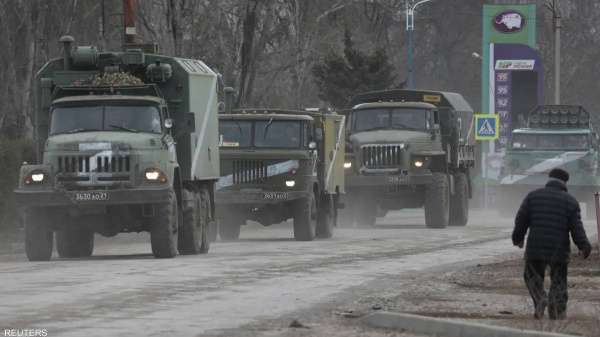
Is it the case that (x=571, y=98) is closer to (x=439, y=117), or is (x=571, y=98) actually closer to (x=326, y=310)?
(x=439, y=117)

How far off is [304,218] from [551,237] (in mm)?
16640

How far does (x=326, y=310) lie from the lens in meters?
16.3

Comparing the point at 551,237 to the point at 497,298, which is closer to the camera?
the point at 551,237

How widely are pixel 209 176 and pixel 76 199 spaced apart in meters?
3.99

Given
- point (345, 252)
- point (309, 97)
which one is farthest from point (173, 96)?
point (309, 97)

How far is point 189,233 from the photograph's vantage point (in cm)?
2653

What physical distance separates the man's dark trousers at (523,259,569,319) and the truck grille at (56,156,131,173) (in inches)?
410

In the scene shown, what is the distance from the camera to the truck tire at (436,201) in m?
38.5

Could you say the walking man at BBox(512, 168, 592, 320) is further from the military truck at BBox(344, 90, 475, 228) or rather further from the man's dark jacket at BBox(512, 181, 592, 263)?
the military truck at BBox(344, 90, 475, 228)

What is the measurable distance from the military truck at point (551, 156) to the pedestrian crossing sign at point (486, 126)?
754cm

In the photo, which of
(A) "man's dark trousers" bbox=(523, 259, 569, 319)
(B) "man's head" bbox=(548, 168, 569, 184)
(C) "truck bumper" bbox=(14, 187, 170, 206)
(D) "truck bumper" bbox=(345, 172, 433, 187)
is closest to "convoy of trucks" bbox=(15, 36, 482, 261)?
(C) "truck bumper" bbox=(14, 187, 170, 206)

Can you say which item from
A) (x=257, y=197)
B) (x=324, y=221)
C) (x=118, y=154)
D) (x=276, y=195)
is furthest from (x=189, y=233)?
(x=324, y=221)

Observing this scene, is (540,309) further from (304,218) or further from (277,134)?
(277,134)

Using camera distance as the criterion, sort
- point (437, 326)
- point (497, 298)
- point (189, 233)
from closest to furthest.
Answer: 1. point (437, 326)
2. point (497, 298)
3. point (189, 233)
